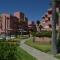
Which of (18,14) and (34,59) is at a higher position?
(18,14)

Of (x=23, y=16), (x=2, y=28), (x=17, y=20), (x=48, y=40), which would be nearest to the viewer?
(x=48, y=40)

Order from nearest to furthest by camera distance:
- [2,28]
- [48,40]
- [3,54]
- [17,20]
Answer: [3,54], [48,40], [2,28], [17,20]

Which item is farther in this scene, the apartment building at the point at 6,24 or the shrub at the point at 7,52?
the apartment building at the point at 6,24

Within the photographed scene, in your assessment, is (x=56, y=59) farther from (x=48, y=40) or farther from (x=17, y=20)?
(x=17, y=20)

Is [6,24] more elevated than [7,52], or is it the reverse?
[6,24]

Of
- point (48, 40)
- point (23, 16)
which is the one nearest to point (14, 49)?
point (48, 40)

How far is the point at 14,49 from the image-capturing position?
572 inches

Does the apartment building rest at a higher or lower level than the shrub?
higher

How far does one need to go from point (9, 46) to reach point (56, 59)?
9.38 m

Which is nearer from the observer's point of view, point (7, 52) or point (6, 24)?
point (7, 52)

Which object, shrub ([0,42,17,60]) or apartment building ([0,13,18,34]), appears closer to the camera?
shrub ([0,42,17,60])

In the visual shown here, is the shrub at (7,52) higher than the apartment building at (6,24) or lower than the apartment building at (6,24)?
lower

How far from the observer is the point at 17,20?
132m

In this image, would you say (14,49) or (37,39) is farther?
(37,39)
